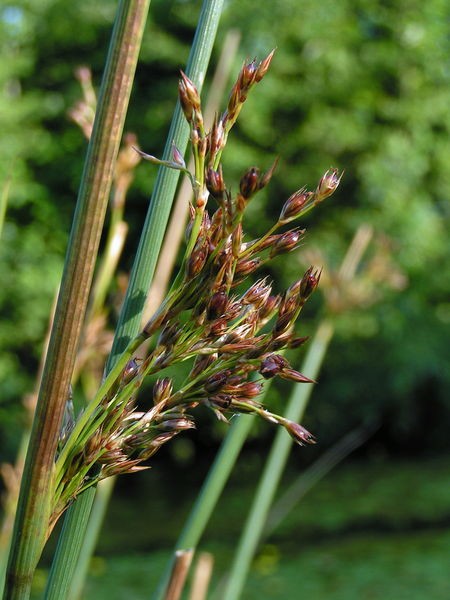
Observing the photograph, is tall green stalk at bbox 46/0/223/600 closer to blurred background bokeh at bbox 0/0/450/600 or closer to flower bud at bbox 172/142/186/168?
flower bud at bbox 172/142/186/168

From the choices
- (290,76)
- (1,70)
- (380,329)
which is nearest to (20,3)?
(1,70)

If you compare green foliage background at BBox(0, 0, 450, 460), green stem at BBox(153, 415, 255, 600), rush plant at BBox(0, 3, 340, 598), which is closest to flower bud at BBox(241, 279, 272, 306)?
rush plant at BBox(0, 3, 340, 598)

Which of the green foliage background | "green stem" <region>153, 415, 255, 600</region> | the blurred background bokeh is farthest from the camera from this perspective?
the green foliage background

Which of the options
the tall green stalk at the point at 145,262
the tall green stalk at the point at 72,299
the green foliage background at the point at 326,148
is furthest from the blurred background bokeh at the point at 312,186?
the tall green stalk at the point at 72,299

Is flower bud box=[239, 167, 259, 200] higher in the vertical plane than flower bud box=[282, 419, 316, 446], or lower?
higher

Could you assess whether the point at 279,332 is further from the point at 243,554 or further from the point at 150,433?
the point at 243,554

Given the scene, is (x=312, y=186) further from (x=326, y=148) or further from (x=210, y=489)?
(x=210, y=489)

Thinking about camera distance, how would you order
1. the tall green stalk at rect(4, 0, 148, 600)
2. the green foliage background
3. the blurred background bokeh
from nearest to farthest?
the tall green stalk at rect(4, 0, 148, 600)
the blurred background bokeh
the green foliage background

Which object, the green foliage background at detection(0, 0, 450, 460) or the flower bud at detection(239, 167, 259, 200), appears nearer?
the flower bud at detection(239, 167, 259, 200)
